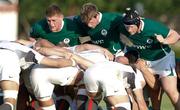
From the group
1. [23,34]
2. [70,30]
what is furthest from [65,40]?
[23,34]

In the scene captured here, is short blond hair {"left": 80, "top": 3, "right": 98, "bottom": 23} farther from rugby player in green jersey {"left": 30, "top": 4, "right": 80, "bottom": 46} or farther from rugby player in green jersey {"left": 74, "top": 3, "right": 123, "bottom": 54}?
rugby player in green jersey {"left": 30, "top": 4, "right": 80, "bottom": 46}

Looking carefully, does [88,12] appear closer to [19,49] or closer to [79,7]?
[19,49]

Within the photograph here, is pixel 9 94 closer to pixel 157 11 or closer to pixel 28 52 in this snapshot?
pixel 28 52

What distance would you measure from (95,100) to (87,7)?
4.06 ft

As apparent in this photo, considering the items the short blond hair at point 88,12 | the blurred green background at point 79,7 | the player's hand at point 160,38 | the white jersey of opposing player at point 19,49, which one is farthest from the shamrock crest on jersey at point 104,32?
the blurred green background at point 79,7

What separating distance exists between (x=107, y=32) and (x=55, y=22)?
30.1 inches

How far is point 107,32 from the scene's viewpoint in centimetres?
1013

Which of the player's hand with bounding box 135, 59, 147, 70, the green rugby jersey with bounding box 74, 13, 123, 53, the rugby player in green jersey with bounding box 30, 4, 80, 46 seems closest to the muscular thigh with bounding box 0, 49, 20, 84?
the rugby player in green jersey with bounding box 30, 4, 80, 46

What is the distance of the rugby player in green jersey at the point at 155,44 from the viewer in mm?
9852

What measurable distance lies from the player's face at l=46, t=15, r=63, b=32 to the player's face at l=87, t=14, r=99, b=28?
15.3 inches

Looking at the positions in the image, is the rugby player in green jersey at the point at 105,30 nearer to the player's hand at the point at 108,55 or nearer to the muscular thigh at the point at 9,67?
the player's hand at the point at 108,55

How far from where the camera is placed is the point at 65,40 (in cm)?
1013

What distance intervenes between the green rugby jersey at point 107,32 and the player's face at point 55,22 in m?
0.38

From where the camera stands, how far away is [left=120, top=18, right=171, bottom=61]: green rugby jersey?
32.8ft
